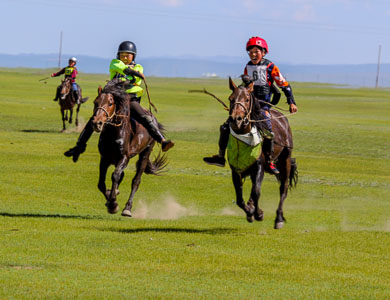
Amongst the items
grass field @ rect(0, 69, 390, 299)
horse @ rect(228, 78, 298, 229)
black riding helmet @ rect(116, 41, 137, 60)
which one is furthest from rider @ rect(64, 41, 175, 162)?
horse @ rect(228, 78, 298, 229)

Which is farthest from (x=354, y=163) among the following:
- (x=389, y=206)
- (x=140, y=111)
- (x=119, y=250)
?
(x=119, y=250)

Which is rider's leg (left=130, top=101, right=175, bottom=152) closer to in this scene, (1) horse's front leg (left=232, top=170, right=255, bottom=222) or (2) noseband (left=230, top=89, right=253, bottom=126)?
(1) horse's front leg (left=232, top=170, right=255, bottom=222)

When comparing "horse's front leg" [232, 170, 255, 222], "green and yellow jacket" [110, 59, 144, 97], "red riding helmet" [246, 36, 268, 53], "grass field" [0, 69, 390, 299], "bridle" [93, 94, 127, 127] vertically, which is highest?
"red riding helmet" [246, 36, 268, 53]

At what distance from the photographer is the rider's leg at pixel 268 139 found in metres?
14.2

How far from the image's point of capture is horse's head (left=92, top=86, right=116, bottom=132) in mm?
13945

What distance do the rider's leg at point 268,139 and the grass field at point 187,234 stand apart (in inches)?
48.8

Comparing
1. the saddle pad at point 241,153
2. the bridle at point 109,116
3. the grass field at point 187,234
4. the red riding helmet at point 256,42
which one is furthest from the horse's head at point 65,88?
the saddle pad at point 241,153

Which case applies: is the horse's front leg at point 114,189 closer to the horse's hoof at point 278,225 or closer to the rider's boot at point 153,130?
the rider's boot at point 153,130

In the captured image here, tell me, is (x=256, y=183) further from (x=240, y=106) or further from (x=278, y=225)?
(x=240, y=106)

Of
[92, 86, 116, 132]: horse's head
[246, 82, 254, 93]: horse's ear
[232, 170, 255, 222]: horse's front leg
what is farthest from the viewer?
[232, 170, 255, 222]: horse's front leg

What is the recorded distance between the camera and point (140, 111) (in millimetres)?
15617

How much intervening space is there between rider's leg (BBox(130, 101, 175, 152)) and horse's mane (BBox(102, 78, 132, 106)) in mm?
528

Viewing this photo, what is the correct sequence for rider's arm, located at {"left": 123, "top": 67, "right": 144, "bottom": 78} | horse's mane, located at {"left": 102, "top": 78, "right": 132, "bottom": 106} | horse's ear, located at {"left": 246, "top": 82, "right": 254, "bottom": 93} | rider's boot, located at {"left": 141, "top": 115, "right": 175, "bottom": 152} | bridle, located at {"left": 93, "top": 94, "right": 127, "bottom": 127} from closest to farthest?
horse's ear, located at {"left": 246, "top": 82, "right": 254, "bottom": 93} < bridle, located at {"left": 93, "top": 94, "right": 127, "bottom": 127} < horse's mane, located at {"left": 102, "top": 78, "right": 132, "bottom": 106} < rider's arm, located at {"left": 123, "top": 67, "right": 144, "bottom": 78} < rider's boot, located at {"left": 141, "top": 115, "right": 175, "bottom": 152}

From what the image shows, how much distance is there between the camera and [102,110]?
1416cm
